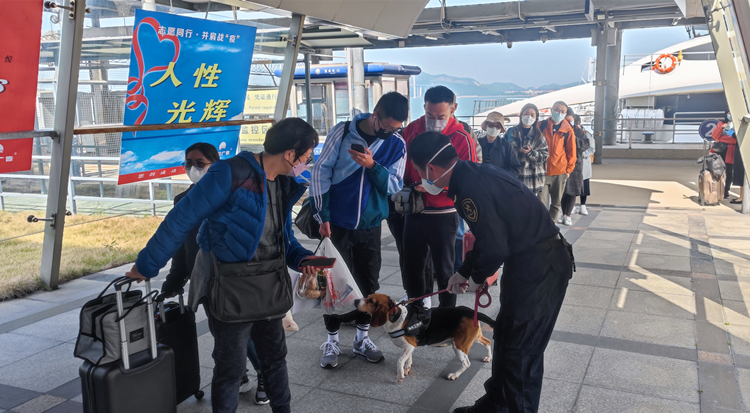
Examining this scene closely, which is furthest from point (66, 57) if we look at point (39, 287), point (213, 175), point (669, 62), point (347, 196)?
point (669, 62)

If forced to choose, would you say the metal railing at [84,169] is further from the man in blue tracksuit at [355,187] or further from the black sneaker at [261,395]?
the black sneaker at [261,395]

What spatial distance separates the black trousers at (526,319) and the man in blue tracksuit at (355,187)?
1.16 meters

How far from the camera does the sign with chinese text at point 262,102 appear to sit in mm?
8156

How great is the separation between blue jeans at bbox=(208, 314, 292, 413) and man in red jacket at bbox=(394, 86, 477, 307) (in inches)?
63.7

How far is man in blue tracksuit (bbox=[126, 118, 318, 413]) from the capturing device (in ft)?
8.48

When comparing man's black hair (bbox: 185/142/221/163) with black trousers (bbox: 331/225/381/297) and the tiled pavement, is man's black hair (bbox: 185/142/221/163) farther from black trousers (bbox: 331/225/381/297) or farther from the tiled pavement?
the tiled pavement

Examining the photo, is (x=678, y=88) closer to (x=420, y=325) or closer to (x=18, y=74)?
(x=420, y=325)

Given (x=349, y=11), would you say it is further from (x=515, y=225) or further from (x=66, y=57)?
(x=515, y=225)

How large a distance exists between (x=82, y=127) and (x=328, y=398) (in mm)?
4018

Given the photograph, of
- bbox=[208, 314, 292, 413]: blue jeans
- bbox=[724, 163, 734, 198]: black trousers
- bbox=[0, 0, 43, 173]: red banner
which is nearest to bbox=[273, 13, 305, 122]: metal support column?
bbox=[0, 0, 43, 173]: red banner

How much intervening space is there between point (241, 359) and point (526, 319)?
4.88 feet

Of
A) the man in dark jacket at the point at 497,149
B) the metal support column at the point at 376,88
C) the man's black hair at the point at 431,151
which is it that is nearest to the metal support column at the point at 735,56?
the man in dark jacket at the point at 497,149

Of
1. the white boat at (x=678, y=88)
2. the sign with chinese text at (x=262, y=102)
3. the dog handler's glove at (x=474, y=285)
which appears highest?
the white boat at (x=678, y=88)

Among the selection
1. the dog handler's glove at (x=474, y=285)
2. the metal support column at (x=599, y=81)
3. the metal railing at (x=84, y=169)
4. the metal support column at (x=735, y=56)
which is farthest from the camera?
the metal support column at (x=599, y=81)
